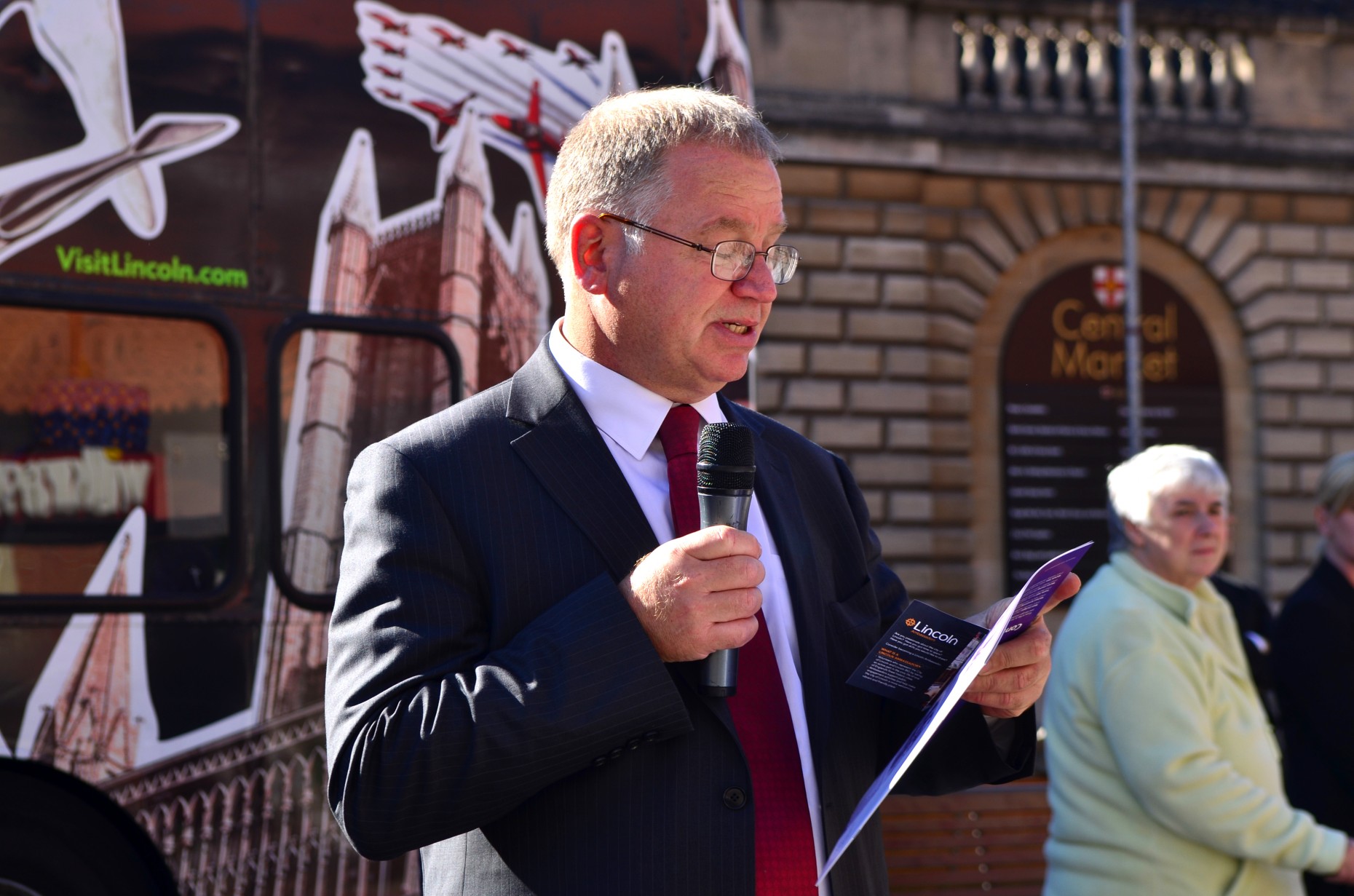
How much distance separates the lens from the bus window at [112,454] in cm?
394

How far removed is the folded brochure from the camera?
74.3 inches

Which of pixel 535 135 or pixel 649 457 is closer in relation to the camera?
pixel 649 457

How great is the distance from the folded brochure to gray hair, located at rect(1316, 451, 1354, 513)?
120 inches

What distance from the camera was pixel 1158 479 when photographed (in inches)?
157

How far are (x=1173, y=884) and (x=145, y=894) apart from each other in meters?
2.60

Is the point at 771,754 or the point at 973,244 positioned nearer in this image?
the point at 771,754

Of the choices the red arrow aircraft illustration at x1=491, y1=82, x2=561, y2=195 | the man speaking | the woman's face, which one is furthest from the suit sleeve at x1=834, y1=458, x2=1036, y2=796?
the red arrow aircraft illustration at x1=491, y1=82, x2=561, y2=195

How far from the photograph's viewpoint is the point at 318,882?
13.6 ft

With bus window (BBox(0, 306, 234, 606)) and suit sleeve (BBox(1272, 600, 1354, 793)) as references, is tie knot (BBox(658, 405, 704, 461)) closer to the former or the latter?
bus window (BBox(0, 306, 234, 606))

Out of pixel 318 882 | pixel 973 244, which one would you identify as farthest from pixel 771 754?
pixel 973 244

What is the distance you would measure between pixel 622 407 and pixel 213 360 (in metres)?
2.47

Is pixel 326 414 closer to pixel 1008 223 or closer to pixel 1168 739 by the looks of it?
pixel 1168 739

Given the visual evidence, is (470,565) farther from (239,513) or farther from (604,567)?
(239,513)

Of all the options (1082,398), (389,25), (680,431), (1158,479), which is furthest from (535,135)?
(1082,398)
